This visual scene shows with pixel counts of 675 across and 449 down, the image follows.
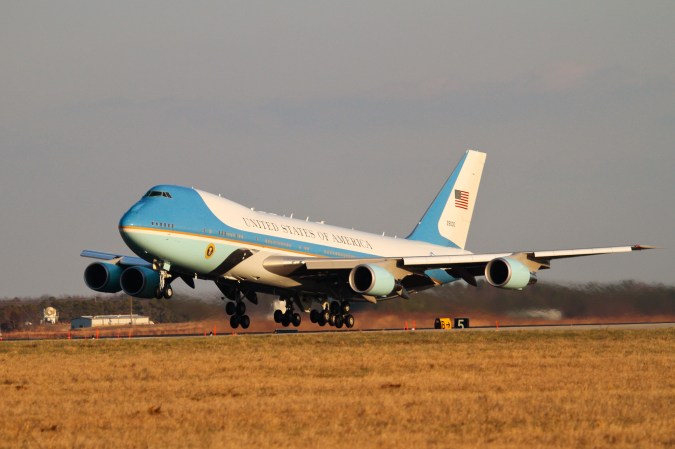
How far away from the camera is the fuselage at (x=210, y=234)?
3672cm

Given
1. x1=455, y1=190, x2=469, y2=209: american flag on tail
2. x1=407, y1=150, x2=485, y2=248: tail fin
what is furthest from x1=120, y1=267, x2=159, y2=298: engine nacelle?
x1=455, y1=190, x2=469, y2=209: american flag on tail

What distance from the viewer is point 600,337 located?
37.0 metres

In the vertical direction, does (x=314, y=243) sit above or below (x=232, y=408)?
above

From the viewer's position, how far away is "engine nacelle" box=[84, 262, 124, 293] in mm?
44969

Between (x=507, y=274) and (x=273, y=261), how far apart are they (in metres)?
8.96

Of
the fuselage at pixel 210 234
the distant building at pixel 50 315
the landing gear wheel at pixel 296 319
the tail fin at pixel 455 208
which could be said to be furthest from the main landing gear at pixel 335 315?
the distant building at pixel 50 315

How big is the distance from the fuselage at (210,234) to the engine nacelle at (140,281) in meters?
5.12

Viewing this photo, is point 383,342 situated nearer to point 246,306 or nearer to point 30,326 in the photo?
point 246,306

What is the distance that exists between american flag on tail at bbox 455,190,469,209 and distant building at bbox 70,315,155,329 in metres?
19.2

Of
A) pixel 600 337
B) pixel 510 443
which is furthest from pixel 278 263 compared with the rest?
pixel 510 443

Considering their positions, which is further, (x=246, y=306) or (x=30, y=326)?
(x=30, y=326)

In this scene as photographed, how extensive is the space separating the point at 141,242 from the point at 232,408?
20.1 m

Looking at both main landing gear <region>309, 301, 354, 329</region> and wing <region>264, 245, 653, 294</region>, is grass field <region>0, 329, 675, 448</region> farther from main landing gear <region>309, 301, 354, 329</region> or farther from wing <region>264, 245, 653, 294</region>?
main landing gear <region>309, 301, 354, 329</region>

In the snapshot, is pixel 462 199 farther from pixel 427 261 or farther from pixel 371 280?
pixel 371 280
